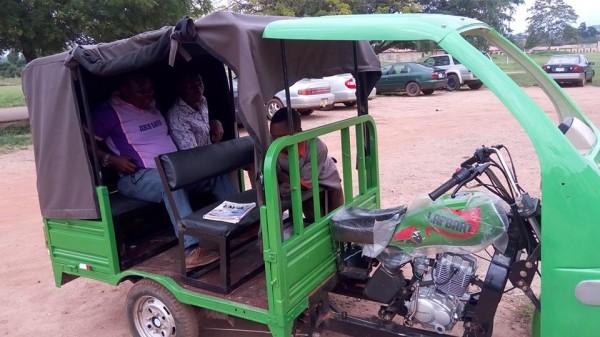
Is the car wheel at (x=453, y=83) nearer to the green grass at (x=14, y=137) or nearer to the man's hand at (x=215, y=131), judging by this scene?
the green grass at (x=14, y=137)

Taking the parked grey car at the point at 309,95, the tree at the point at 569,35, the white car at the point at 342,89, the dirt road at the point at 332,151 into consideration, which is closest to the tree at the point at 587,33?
the tree at the point at 569,35

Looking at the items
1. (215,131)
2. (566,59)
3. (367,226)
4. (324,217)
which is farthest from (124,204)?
(566,59)

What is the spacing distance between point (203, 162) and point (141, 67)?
817mm

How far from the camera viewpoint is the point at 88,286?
482 centimetres

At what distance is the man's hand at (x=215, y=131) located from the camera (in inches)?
202

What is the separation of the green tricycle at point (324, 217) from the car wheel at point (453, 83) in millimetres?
19601

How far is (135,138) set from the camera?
427 centimetres

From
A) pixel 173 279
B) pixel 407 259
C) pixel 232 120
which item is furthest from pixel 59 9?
pixel 407 259

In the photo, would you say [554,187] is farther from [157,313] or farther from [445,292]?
[157,313]

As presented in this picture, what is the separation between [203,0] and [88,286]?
1451 centimetres

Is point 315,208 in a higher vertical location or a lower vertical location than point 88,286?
higher

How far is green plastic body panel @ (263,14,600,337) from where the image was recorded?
7.43ft

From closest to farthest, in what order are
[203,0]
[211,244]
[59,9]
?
[211,244], [59,9], [203,0]

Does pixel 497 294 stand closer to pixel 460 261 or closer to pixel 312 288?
pixel 460 261
